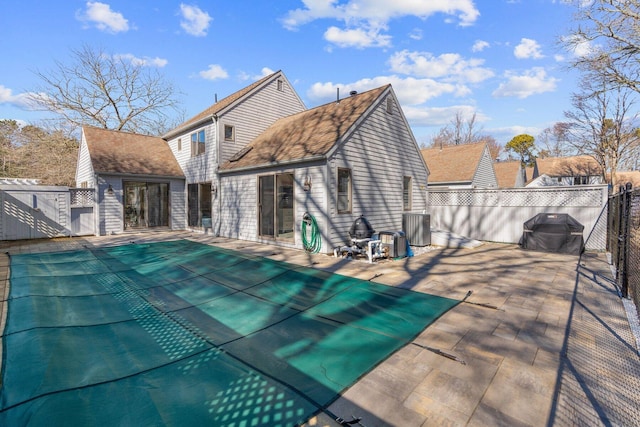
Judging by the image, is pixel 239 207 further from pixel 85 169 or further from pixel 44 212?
pixel 85 169

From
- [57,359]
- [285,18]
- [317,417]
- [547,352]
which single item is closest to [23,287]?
[57,359]

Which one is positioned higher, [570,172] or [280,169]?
[570,172]

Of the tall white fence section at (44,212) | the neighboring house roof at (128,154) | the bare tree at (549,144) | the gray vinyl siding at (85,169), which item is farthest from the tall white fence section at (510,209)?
the bare tree at (549,144)

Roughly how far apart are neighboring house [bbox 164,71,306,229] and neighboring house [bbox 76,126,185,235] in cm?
67

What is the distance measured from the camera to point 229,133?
11.4 metres

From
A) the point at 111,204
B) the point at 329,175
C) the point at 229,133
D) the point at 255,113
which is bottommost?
the point at 111,204

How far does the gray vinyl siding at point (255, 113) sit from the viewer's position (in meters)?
11.2

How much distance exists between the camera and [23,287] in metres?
4.74

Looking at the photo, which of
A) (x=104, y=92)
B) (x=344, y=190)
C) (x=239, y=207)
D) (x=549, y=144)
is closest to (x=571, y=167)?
(x=549, y=144)

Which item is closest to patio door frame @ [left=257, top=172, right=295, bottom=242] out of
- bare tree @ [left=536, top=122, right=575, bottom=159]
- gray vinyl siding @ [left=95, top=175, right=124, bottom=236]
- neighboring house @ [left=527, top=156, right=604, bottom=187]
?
gray vinyl siding @ [left=95, top=175, right=124, bottom=236]

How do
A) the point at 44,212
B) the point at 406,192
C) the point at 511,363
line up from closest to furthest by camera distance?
the point at 511,363 → the point at 44,212 → the point at 406,192

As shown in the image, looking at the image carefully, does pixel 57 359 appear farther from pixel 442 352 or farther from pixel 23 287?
pixel 442 352

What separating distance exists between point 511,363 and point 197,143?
41.1 ft

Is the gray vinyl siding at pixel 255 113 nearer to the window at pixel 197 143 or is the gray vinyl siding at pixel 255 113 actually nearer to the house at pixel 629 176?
the window at pixel 197 143
